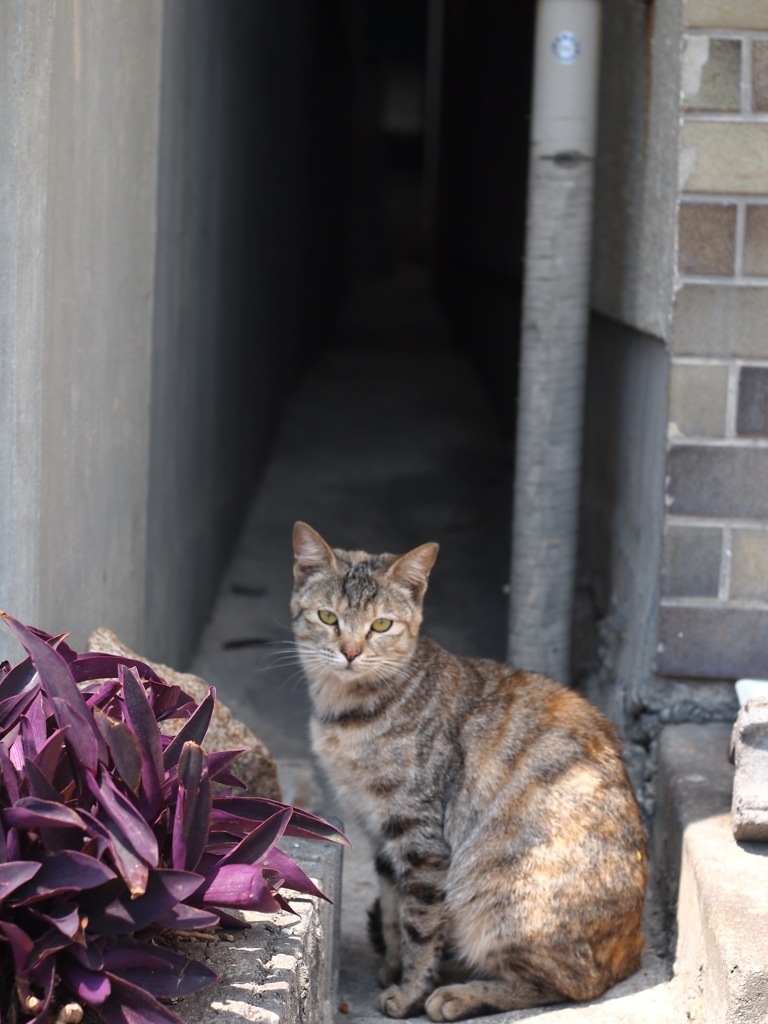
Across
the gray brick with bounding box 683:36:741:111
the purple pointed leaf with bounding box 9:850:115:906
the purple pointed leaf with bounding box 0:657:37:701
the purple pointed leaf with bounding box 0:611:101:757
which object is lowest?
the purple pointed leaf with bounding box 9:850:115:906

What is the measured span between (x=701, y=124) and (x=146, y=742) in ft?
7.71

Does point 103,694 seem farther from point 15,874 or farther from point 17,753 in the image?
point 15,874

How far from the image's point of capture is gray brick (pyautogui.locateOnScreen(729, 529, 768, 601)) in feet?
11.0

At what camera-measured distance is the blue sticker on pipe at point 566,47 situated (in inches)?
145

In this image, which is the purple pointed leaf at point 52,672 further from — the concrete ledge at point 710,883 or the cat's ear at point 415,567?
the concrete ledge at point 710,883

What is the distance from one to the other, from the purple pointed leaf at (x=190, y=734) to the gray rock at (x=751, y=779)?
4.35 ft

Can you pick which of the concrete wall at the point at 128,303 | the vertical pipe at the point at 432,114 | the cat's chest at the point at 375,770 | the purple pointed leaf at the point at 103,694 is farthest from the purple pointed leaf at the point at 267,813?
the vertical pipe at the point at 432,114

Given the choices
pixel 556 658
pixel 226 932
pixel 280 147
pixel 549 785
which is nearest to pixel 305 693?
pixel 556 658

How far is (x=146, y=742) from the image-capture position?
1923mm

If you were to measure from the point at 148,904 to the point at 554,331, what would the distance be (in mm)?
2597

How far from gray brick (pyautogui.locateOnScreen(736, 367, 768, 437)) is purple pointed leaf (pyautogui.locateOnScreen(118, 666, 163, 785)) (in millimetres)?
2068

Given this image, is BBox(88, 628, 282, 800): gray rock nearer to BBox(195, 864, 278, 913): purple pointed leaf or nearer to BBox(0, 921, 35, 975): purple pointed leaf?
BBox(195, 864, 278, 913): purple pointed leaf

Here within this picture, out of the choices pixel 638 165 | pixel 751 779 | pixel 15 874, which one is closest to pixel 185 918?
pixel 15 874

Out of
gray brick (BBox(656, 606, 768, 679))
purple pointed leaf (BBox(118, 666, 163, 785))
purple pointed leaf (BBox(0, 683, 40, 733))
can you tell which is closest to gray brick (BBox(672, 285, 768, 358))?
gray brick (BBox(656, 606, 768, 679))
